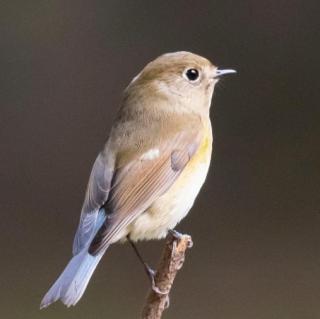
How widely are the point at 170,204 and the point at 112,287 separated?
2903 millimetres

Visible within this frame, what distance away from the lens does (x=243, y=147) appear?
25.4 ft

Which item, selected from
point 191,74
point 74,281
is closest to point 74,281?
point 74,281

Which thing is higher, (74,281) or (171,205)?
(171,205)

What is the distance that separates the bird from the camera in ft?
14.0

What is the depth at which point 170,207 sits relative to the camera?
4449 millimetres

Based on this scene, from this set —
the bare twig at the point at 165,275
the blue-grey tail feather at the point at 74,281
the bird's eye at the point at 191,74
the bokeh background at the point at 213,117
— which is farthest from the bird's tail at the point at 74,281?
the bokeh background at the point at 213,117

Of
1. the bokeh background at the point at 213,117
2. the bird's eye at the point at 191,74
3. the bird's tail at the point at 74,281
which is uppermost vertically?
the bird's eye at the point at 191,74

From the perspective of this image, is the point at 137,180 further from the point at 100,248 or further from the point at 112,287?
the point at 112,287

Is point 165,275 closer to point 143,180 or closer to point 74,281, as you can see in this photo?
point 74,281

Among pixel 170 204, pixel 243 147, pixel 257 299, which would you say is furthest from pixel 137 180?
pixel 243 147

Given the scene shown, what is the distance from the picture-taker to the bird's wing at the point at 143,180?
4.29 meters

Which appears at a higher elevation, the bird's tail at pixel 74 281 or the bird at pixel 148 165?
the bird at pixel 148 165

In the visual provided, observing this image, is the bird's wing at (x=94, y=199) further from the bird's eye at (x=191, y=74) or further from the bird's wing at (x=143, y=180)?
the bird's eye at (x=191, y=74)

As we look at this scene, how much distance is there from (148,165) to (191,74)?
49 centimetres
